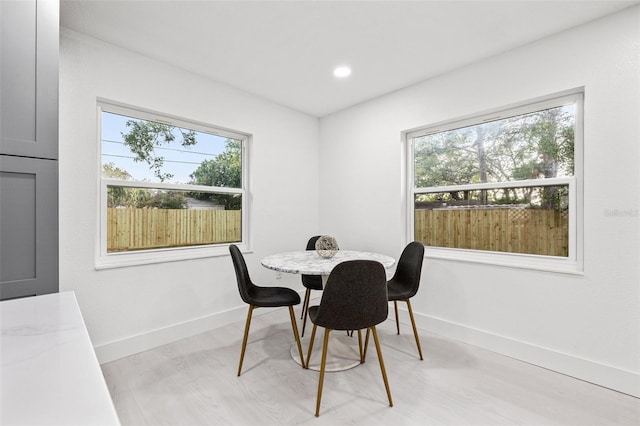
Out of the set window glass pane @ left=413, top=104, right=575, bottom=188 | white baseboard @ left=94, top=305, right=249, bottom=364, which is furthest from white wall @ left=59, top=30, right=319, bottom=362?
window glass pane @ left=413, top=104, right=575, bottom=188

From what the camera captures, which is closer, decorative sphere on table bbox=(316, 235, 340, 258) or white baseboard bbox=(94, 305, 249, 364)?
white baseboard bbox=(94, 305, 249, 364)

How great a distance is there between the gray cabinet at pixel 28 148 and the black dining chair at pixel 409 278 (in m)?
2.03

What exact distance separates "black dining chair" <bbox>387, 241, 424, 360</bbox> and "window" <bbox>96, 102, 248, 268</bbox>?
1736 millimetres

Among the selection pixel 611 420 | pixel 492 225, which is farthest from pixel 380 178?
pixel 611 420

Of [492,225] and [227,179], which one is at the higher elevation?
[227,179]

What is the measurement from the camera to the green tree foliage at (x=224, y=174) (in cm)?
296

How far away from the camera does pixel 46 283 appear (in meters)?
1.21

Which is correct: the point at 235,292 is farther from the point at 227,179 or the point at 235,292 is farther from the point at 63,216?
the point at 63,216

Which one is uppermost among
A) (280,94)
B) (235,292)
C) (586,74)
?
(280,94)

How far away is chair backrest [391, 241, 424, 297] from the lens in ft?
7.66

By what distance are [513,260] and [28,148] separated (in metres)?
3.18

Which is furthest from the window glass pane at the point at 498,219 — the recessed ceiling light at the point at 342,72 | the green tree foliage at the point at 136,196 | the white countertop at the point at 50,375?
the white countertop at the point at 50,375

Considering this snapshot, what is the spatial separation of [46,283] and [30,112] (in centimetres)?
70

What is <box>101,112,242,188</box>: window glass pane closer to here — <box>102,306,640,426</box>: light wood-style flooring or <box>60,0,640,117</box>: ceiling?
<box>60,0,640,117</box>: ceiling
